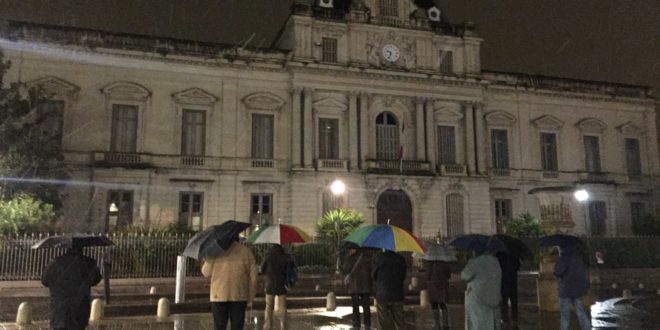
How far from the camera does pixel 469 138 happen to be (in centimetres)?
3200

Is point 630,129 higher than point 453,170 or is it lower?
higher

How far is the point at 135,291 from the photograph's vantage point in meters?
17.7

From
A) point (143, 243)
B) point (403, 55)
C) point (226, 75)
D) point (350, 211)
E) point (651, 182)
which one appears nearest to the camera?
point (143, 243)

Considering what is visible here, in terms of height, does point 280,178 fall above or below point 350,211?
above

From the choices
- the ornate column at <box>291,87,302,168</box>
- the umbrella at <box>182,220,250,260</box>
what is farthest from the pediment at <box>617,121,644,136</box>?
the umbrella at <box>182,220,250,260</box>

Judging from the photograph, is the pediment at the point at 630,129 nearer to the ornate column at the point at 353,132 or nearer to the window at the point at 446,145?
the window at the point at 446,145

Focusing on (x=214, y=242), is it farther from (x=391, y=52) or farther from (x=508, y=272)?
(x=391, y=52)

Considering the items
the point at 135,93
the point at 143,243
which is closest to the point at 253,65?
the point at 135,93

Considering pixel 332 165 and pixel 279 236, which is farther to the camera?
pixel 332 165

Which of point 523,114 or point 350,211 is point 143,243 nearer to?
point 350,211

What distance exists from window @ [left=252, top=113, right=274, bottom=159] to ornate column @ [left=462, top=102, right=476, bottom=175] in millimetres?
11694

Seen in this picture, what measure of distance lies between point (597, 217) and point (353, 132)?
17638 millimetres

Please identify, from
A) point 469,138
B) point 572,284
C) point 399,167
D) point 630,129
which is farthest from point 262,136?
point 630,129

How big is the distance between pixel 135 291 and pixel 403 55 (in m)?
20.4
